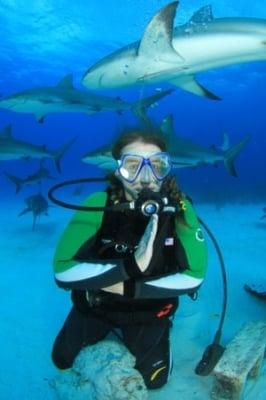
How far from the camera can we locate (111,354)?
10.2ft

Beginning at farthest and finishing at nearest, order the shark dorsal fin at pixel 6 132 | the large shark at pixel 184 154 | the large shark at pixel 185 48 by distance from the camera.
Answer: the shark dorsal fin at pixel 6 132
the large shark at pixel 184 154
the large shark at pixel 185 48

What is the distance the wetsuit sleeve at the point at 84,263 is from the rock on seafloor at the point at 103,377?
595mm

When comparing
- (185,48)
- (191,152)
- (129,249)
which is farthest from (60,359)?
(191,152)

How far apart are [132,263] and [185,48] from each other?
2832 mm

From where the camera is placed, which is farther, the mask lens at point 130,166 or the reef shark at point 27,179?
the reef shark at point 27,179

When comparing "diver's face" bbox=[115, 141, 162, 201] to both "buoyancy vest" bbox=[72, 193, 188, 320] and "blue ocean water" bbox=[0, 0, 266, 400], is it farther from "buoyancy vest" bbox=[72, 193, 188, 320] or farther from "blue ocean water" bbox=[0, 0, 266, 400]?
"blue ocean water" bbox=[0, 0, 266, 400]

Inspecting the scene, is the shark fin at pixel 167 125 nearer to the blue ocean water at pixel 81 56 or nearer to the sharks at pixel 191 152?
the sharks at pixel 191 152

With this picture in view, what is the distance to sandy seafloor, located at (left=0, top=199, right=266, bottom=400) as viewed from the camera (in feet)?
11.9

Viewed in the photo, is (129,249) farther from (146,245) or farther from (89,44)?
(89,44)

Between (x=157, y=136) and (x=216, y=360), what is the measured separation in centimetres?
207

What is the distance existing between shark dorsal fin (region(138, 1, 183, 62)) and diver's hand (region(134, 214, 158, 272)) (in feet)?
8.44

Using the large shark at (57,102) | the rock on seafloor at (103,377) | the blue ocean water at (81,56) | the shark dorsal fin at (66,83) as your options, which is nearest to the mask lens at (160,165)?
the blue ocean water at (81,56)

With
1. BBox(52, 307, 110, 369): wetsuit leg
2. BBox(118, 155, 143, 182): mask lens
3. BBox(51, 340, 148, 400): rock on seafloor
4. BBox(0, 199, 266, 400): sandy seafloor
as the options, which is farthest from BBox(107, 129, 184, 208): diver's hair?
BBox(0, 199, 266, 400): sandy seafloor

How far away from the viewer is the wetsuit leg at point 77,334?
3422 mm
